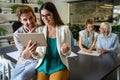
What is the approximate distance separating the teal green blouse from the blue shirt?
1498mm

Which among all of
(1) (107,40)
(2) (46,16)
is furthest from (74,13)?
(2) (46,16)

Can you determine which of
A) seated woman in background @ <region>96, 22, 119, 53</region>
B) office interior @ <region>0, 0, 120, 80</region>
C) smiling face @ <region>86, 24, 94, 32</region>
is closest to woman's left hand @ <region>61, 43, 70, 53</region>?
seated woman in background @ <region>96, 22, 119, 53</region>

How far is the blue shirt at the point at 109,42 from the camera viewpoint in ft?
8.96

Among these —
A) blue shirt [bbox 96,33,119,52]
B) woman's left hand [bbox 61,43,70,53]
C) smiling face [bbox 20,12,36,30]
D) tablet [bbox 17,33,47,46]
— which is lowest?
blue shirt [bbox 96,33,119,52]

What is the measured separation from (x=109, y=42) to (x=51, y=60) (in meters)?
1.59

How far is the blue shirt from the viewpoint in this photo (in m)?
2.73

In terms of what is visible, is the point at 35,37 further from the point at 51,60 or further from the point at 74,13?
the point at 74,13

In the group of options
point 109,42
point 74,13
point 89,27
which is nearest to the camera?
point 109,42

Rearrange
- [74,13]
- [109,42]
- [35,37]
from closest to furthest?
[35,37]
[109,42]
[74,13]

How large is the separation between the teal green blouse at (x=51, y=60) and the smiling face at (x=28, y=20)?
30 cm

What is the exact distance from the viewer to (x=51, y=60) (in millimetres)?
1457

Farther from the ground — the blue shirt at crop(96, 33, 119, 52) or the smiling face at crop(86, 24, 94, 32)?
the smiling face at crop(86, 24, 94, 32)

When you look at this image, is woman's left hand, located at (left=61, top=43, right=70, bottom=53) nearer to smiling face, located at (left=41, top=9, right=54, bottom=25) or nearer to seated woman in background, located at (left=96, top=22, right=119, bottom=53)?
smiling face, located at (left=41, top=9, right=54, bottom=25)

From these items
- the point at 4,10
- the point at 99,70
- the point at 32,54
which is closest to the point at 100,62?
the point at 99,70
